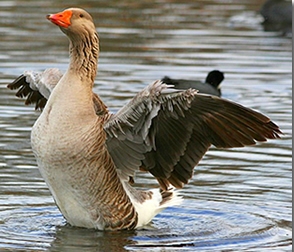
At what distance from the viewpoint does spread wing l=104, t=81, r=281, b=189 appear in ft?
28.8

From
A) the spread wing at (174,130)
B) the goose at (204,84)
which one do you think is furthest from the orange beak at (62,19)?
the goose at (204,84)

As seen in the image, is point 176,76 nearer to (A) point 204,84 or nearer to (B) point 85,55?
(A) point 204,84

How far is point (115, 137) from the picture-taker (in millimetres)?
9406

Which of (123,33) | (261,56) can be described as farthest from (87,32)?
(123,33)

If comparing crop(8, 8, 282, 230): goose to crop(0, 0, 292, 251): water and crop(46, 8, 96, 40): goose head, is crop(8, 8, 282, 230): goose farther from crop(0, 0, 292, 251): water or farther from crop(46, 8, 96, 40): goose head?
crop(0, 0, 292, 251): water

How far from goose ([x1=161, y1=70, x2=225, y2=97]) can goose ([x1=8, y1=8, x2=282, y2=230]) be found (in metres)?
5.10

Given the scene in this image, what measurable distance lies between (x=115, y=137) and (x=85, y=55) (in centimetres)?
84

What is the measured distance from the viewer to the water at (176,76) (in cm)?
938

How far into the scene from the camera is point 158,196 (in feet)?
32.8

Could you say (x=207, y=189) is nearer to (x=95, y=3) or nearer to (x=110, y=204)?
(x=110, y=204)

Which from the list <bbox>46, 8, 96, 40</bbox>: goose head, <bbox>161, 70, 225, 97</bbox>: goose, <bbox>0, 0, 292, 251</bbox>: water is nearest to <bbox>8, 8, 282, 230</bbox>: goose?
<bbox>46, 8, 96, 40</bbox>: goose head

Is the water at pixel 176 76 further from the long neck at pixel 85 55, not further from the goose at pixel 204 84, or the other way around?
the long neck at pixel 85 55

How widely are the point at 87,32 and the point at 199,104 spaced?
4.39 ft

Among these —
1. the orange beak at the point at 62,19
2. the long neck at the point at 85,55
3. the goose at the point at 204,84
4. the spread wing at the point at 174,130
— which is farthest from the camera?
the goose at the point at 204,84
